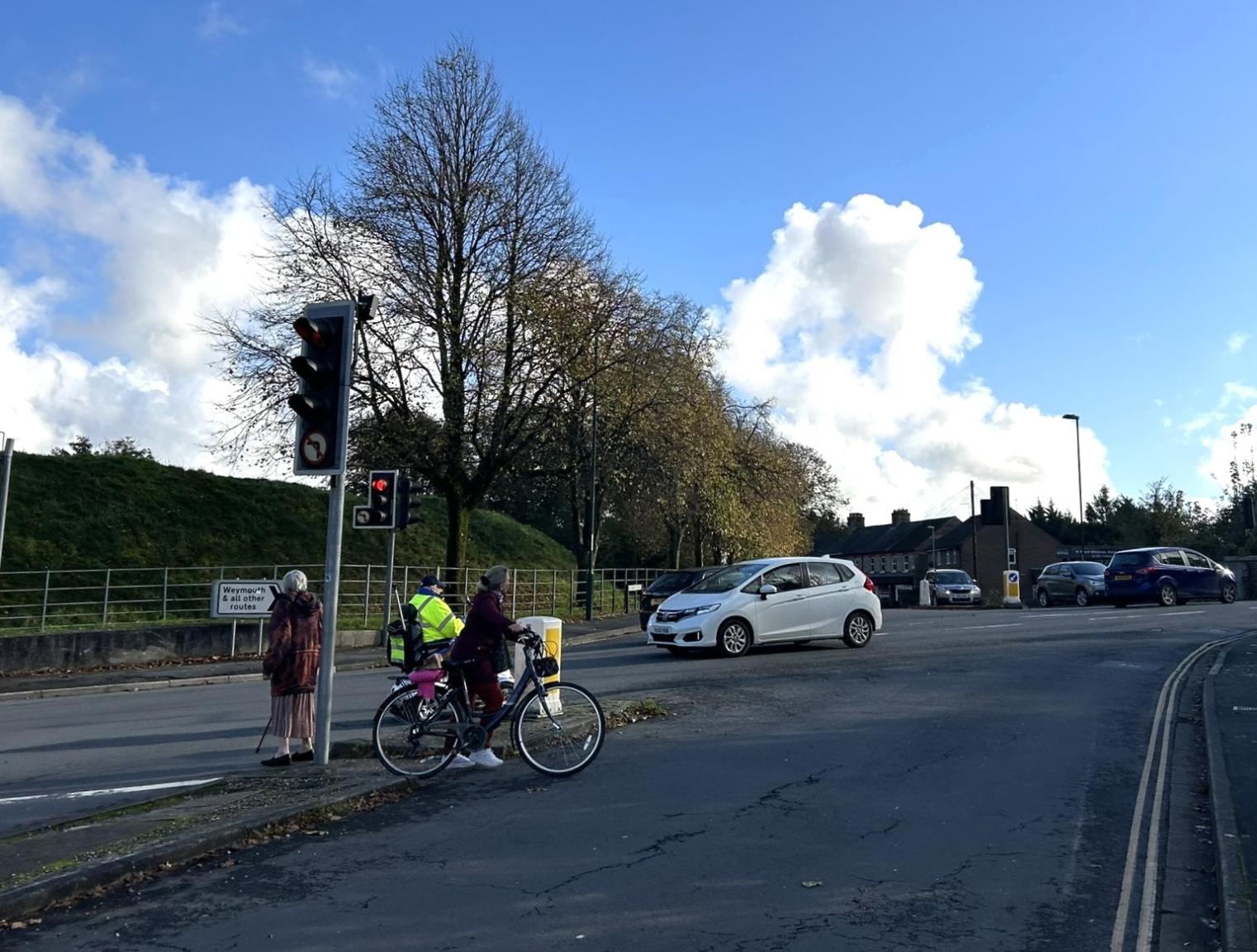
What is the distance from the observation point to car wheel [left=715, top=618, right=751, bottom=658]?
17.2 m

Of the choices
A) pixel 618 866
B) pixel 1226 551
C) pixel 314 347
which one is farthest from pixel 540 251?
pixel 1226 551

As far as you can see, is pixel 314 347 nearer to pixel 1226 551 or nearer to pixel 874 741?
pixel 874 741

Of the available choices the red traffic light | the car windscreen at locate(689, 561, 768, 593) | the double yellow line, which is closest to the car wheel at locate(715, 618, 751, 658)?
the car windscreen at locate(689, 561, 768, 593)

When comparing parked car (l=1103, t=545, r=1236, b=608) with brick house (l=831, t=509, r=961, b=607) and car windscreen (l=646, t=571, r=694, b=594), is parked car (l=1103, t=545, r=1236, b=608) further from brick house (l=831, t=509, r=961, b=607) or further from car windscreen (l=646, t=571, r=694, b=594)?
brick house (l=831, t=509, r=961, b=607)

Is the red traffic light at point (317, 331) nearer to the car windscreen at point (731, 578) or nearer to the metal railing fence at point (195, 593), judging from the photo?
the car windscreen at point (731, 578)

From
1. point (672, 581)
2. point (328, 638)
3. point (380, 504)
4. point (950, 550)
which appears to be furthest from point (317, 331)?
point (950, 550)

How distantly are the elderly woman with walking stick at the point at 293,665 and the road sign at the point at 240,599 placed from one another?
474 inches

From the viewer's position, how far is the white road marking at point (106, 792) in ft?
26.4

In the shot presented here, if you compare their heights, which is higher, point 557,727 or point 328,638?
point 328,638

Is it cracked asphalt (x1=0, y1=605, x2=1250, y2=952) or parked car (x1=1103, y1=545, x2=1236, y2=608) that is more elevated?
parked car (x1=1103, y1=545, x2=1236, y2=608)

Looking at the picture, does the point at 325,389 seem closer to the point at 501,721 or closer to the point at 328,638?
the point at 328,638

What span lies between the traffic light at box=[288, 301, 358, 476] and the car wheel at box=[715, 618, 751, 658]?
393 inches

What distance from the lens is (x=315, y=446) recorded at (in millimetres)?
8414

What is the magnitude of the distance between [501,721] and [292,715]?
1806 mm
